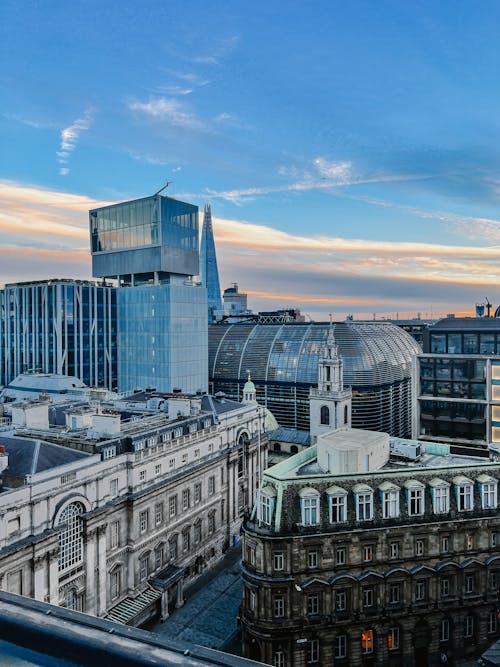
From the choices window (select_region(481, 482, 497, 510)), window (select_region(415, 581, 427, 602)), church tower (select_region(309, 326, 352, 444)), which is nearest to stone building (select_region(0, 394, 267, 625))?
window (select_region(415, 581, 427, 602))

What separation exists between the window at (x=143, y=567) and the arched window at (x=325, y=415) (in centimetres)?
5167

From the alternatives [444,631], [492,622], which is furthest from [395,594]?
[492,622]

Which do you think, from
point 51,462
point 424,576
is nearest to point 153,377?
point 51,462

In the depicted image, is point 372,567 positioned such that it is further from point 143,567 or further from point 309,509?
point 143,567

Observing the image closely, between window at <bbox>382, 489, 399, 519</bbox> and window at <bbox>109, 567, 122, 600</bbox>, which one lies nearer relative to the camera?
window at <bbox>382, 489, 399, 519</bbox>

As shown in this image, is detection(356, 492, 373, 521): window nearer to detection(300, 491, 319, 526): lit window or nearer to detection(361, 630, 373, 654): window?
detection(300, 491, 319, 526): lit window

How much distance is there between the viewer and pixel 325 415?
10281 centimetres

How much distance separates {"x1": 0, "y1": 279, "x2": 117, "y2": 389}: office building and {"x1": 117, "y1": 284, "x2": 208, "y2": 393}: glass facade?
356 cm

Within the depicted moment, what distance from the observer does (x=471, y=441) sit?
273ft

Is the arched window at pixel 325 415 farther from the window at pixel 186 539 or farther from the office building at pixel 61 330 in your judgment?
Answer: the office building at pixel 61 330

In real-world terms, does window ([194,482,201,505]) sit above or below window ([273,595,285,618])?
above

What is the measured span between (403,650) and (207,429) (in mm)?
32951

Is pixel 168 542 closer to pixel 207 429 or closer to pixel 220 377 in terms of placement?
pixel 207 429

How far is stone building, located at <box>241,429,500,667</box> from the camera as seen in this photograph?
45.4m
